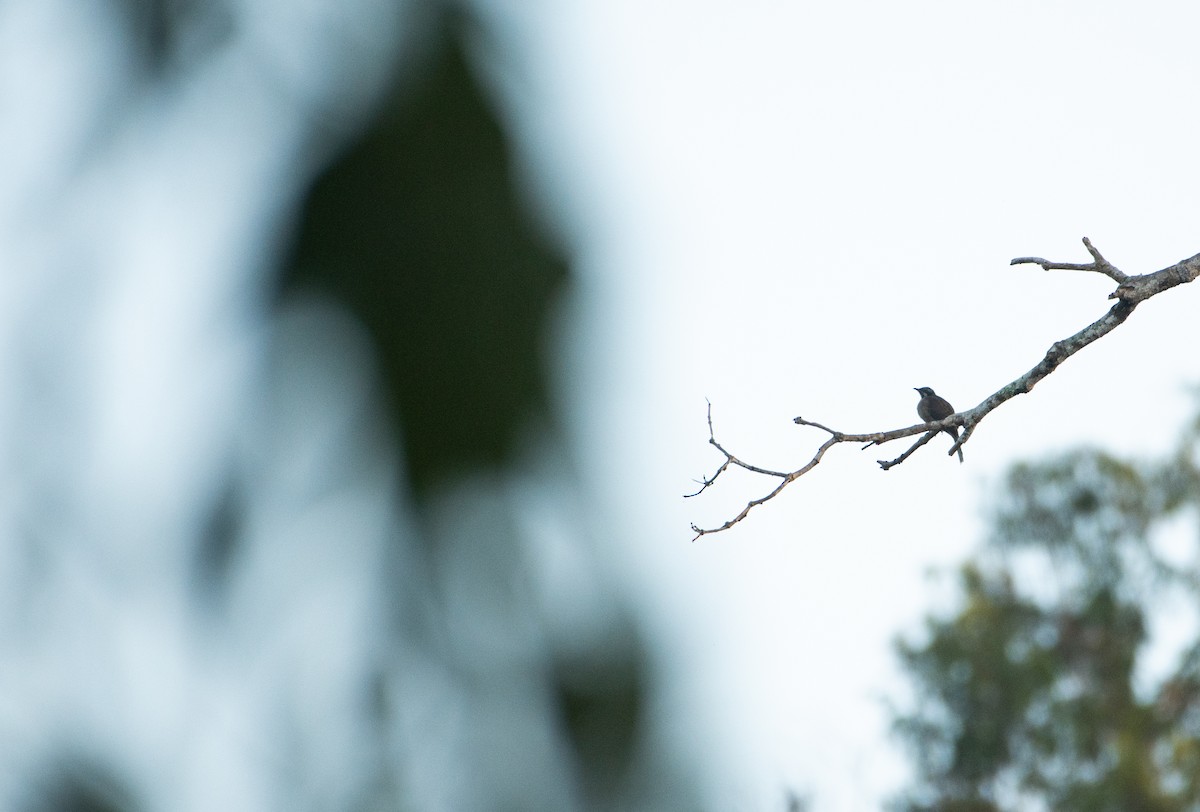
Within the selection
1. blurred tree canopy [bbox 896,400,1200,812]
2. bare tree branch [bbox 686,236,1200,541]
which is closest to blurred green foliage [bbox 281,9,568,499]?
bare tree branch [bbox 686,236,1200,541]

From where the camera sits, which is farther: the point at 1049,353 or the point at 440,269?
the point at 1049,353

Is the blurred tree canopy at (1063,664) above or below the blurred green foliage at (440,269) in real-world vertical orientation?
above

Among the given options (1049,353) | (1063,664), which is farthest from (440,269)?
(1063,664)

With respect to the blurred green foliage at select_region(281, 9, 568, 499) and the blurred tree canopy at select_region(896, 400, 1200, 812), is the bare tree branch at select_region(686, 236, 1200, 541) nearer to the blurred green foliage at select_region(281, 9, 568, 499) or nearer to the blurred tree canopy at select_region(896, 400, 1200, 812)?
the blurred green foliage at select_region(281, 9, 568, 499)

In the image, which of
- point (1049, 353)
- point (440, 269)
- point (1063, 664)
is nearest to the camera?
point (440, 269)

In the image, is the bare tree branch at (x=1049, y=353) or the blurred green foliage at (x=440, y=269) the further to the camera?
the bare tree branch at (x=1049, y=353)

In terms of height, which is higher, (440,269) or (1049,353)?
(1049,353)

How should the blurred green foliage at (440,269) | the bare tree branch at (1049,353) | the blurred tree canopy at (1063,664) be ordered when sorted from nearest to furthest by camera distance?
the blurred green foliage at (440,269), the bare tree branch at (1049,353), the blurred tree canopy at (1063,664)

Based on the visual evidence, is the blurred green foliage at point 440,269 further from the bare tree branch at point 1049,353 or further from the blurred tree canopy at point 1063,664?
the blurred tree canopy at point 1063,664

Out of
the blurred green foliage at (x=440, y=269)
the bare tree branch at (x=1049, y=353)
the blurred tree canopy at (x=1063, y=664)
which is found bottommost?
the blurred green foliage at (x=440, y=269)

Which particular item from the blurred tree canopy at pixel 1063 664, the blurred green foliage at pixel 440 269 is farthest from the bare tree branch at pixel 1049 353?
the blurred tree canopy at pixel 1063 664

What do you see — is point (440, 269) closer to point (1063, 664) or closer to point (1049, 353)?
point (1049, 353)

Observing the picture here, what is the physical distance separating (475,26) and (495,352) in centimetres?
28

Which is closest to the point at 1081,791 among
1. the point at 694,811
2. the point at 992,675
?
the point at 992,675
